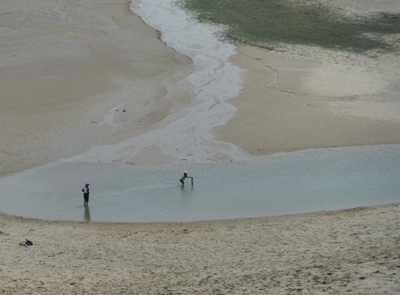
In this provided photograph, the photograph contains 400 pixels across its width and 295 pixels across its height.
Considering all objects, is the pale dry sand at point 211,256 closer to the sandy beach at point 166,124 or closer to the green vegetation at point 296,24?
the sandy beach at point 166,124

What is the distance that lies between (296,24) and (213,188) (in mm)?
21847

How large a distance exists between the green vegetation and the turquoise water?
1456 cm

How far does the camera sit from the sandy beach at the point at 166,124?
52.6 feet

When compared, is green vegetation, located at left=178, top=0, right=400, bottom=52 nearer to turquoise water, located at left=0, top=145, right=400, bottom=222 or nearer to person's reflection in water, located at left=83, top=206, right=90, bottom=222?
turquoise water, located at left=0, top=145, right=400, bottom=222

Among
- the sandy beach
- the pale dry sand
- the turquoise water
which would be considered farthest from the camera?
the turquoise water

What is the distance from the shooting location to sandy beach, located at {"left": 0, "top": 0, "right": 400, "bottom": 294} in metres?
16.0

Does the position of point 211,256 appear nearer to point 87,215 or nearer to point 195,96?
point 87,215

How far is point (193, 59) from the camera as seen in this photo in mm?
38375

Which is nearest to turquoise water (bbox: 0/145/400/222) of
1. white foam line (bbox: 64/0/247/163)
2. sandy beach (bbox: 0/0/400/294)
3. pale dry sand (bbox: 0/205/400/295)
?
sandy beach (bbox: 0/0/400/294)

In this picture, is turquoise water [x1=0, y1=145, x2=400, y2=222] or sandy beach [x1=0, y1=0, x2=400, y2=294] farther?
turquoise water [x1=0, y1=145, x2=400, y2=222]

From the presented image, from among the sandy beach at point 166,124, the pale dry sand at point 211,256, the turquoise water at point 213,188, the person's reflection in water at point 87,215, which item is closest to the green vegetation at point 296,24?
the sandy beach at point 166,124

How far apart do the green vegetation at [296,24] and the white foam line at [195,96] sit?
1455 millimetres

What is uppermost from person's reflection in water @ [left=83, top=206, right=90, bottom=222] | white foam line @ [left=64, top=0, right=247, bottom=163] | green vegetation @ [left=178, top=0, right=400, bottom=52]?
green vegetation @ [left=178, top=0, right=400, bottom=52]

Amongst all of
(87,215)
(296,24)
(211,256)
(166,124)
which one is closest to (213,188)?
(87,215)
